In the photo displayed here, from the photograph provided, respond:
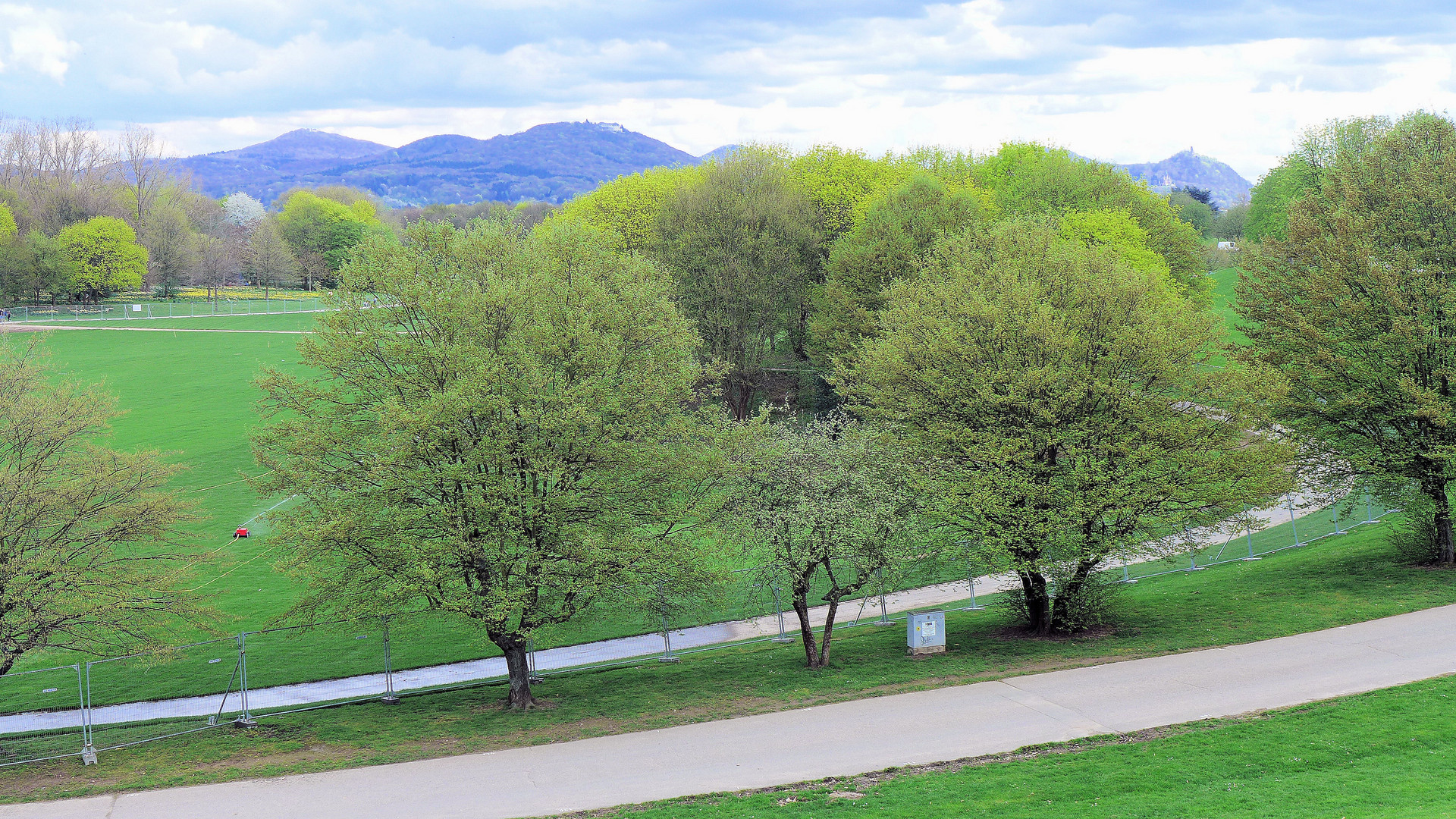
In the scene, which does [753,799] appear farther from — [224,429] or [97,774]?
[224,429]

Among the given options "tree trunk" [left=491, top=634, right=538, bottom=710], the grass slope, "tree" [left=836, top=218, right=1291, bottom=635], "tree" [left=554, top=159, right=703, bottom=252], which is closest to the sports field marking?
"tree" [left=554, top=159, right=703, bottom=252]

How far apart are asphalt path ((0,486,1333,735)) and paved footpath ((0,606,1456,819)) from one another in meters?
5.64

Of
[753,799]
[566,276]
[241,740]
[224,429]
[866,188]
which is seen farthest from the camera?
[866,188]

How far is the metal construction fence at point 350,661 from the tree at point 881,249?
20574mm

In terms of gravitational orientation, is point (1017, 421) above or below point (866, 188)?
below

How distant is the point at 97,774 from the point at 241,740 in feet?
9.42

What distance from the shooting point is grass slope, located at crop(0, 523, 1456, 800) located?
21594 mm

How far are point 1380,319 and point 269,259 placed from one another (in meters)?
125

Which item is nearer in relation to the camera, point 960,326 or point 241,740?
point 241,740

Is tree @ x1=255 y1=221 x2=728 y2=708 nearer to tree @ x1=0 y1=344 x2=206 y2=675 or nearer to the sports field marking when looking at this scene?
tree @ x1=0 y1=344 x2=206 y2=675

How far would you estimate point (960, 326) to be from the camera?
28.1m

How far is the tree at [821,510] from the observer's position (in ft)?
80.3

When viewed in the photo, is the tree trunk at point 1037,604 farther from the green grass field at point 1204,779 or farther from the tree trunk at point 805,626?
the green grass field at point 1204,779

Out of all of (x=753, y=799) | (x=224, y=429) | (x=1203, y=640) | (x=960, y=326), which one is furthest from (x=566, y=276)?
(x=224, y=429)
